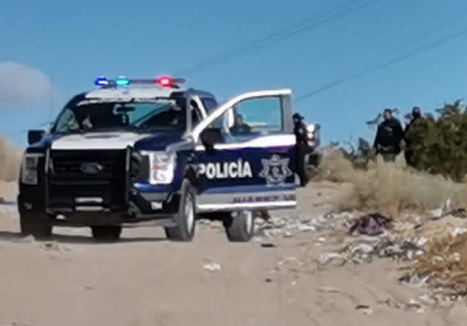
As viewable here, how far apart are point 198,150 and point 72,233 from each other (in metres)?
2.79

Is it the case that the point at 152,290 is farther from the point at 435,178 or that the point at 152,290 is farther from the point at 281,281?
the point at 435,178

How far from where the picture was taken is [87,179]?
1503 centimetres

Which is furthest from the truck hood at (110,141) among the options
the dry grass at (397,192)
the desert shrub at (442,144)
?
the desert shrub at (442,144)

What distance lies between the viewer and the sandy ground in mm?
10211

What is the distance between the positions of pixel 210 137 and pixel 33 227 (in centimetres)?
228

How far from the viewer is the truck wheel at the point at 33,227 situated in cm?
1532

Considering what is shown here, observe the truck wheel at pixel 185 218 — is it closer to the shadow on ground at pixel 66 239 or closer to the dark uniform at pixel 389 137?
the shadow on ground at pixel 66 239

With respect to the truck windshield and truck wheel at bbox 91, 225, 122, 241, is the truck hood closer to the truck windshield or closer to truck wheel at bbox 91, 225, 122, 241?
the truck windshield

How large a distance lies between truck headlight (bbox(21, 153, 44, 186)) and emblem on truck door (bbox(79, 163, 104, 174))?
0.48m

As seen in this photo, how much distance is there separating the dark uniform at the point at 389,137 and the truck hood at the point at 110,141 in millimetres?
12110

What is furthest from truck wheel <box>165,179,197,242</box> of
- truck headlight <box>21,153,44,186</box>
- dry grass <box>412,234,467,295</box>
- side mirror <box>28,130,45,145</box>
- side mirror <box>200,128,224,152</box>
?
dry grass <box>412,234,467,295</box>

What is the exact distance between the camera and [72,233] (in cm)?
1794

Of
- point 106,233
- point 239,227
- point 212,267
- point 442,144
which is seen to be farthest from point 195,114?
point 442,144

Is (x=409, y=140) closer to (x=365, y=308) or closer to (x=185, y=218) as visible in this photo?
(x=185, y=218)
